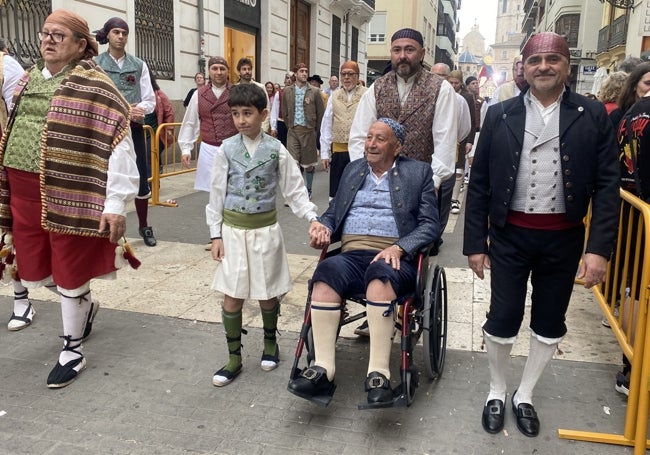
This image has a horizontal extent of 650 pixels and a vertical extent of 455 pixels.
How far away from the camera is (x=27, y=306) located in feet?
14.1

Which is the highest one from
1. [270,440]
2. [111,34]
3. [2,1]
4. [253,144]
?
[2,1]

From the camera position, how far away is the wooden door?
19.4 metres

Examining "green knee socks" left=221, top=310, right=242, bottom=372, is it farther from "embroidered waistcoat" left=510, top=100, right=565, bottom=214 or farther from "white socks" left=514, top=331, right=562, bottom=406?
"embroidered waistcoat" left=510, top=100, right=565, bottom=214

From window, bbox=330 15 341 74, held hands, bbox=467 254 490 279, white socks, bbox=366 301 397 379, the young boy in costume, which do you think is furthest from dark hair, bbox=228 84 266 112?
window, bbox=330 15 341 74

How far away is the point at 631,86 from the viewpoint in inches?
159

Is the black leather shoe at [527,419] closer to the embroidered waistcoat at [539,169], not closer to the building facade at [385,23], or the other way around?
the embroidered waistcoat at [539,169]

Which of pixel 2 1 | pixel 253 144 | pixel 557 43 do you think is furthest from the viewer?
pixel 2 1

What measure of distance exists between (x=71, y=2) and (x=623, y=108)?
848 cm

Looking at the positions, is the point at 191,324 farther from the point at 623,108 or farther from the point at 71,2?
the point at 71,2

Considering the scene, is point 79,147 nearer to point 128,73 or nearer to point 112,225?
point 112,225

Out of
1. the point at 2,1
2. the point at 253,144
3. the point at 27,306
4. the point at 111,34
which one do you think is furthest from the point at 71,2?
the point at 253,144

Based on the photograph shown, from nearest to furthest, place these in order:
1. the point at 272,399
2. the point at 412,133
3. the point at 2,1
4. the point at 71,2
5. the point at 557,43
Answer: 1. the point at 557,43
2. the point at 272,399
3. the point at 412,133
4. the point at 2,1
5. the point at 71,2

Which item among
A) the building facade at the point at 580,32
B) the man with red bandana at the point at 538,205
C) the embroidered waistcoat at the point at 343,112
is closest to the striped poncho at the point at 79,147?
the man with red bandana at the point at 538,205

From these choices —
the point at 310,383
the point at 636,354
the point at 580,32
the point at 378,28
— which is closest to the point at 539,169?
the point at 636,354
